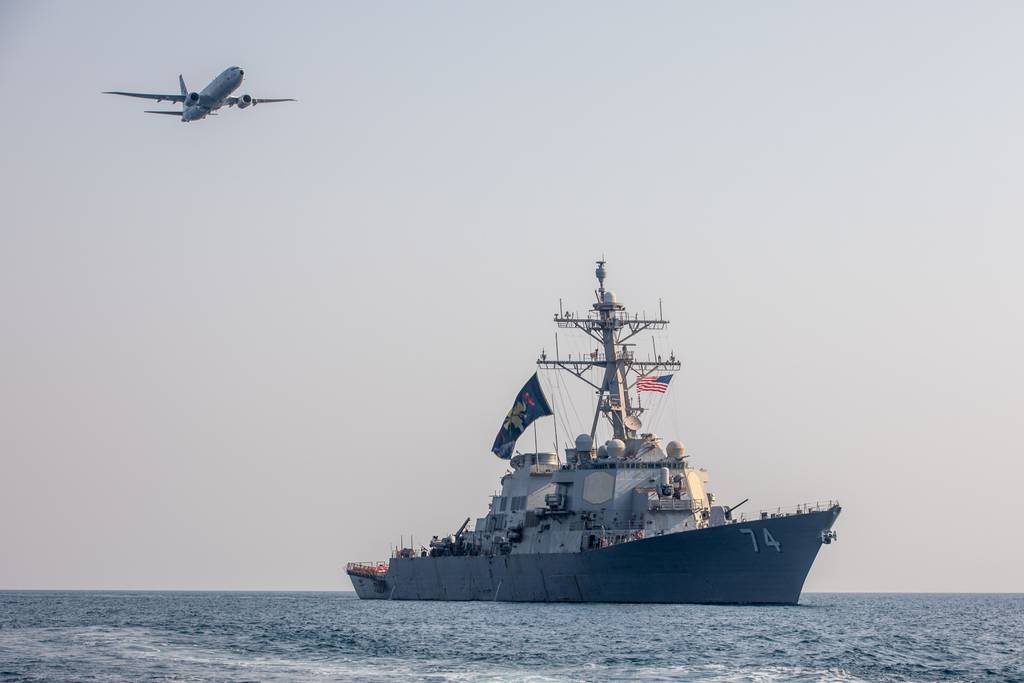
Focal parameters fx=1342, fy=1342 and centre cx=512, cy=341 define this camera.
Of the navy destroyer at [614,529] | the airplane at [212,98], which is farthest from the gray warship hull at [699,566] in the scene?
the airplane at [212,98]

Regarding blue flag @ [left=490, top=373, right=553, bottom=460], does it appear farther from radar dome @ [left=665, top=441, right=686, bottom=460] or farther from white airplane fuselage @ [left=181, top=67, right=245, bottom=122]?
white airplane fuselage @ [left=181, top=67, right=245, bottom=122]

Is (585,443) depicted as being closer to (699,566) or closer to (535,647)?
(699,566)

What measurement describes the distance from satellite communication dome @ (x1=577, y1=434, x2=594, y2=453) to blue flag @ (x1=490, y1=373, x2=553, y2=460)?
5.51 ft

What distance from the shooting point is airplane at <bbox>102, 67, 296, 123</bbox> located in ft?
128

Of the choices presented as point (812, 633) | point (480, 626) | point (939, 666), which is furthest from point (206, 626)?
point (939, 666)

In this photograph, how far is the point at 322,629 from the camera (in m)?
44.9

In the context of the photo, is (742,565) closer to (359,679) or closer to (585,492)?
(585,492)

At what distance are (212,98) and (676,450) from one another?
2258cm

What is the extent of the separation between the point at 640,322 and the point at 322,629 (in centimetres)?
2072

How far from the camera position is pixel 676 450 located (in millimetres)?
51844

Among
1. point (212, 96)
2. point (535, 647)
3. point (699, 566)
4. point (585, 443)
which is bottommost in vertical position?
point (535, 647)

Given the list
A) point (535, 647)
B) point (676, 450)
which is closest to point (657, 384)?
point (676, 450)

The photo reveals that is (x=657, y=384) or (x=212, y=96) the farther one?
(x=657, y=384)

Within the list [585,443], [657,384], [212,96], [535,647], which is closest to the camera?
[535,647]
